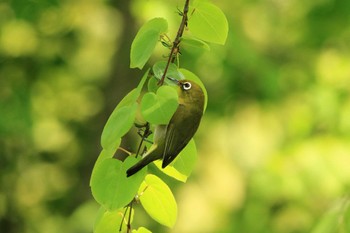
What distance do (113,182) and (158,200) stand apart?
10cm

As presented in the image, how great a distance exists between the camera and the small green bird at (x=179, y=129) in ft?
4.16

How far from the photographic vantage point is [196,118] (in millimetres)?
1386

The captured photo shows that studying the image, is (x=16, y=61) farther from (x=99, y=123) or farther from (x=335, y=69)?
(x=335, y=69)

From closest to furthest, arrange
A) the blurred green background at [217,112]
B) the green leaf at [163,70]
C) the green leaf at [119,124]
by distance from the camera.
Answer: the green leaf at [119,124] → the green leaf at [163,70] → the blurred green background at [217,112]

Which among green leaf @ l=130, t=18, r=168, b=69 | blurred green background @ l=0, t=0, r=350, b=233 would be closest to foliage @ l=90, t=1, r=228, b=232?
green leaf @ l=130, t=18, r=168, b=69

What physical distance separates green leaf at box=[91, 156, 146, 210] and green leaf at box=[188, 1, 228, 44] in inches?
9.2

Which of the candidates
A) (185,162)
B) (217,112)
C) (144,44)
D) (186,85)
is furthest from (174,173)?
(217,112)

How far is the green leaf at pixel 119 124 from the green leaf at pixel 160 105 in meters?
0.02

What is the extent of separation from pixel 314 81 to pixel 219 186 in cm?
159

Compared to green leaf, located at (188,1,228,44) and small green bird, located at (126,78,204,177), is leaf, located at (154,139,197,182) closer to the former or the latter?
small green bird, located at (126,78,204,177)

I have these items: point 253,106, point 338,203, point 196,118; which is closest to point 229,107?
point 253,106

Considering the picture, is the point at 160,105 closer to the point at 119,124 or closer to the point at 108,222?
the point at 119,124

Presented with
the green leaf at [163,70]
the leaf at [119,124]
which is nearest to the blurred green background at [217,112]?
the green leaf at [163,70]

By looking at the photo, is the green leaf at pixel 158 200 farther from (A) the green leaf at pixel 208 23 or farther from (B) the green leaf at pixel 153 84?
(A) the green leaf at pixel 208 23
